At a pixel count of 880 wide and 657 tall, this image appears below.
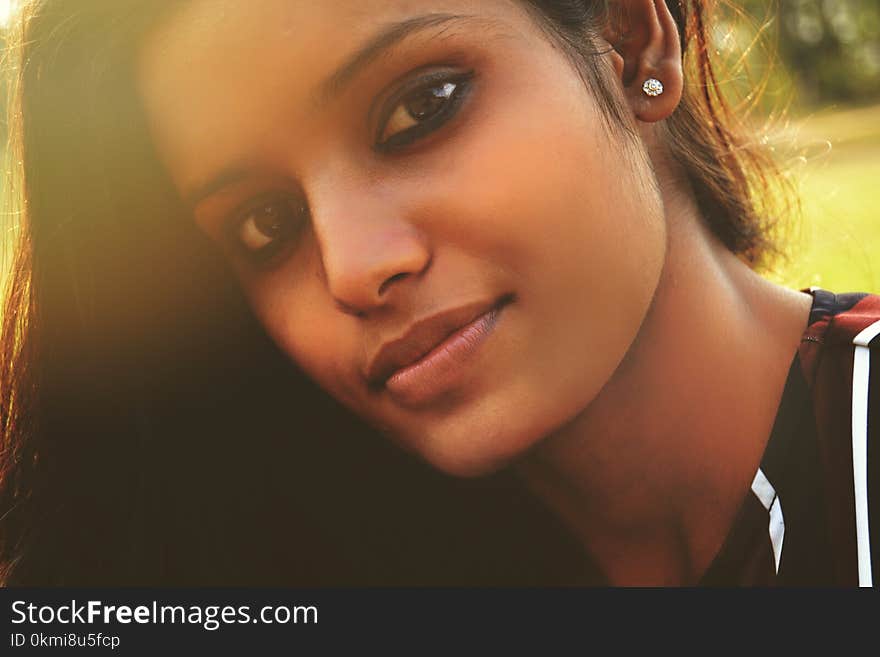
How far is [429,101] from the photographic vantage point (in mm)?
1168

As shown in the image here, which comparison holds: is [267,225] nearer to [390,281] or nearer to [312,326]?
[312,326]

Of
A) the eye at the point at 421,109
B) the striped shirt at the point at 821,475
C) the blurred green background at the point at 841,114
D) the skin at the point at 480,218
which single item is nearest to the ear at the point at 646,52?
the skin at the point at 480,218

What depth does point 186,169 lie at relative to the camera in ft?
4.14

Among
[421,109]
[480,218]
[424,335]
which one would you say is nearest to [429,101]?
[421,109]

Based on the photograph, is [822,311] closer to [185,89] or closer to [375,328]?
[375,328]

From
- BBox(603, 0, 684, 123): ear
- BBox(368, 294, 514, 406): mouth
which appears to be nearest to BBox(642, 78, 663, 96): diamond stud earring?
BBox(603, 0, 684, 123): ear

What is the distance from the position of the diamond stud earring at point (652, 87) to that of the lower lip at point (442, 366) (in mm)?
370

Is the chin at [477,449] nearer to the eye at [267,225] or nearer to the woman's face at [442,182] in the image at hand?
the woman's face at [442,182]

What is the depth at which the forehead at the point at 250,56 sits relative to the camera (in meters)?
1.11

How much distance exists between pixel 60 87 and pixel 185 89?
0.80 ft

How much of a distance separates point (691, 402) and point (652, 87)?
0.42 meters

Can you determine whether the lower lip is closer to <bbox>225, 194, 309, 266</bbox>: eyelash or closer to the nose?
the nose

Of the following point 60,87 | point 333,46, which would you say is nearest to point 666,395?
point 333,46

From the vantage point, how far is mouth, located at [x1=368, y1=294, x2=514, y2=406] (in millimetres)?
1140
